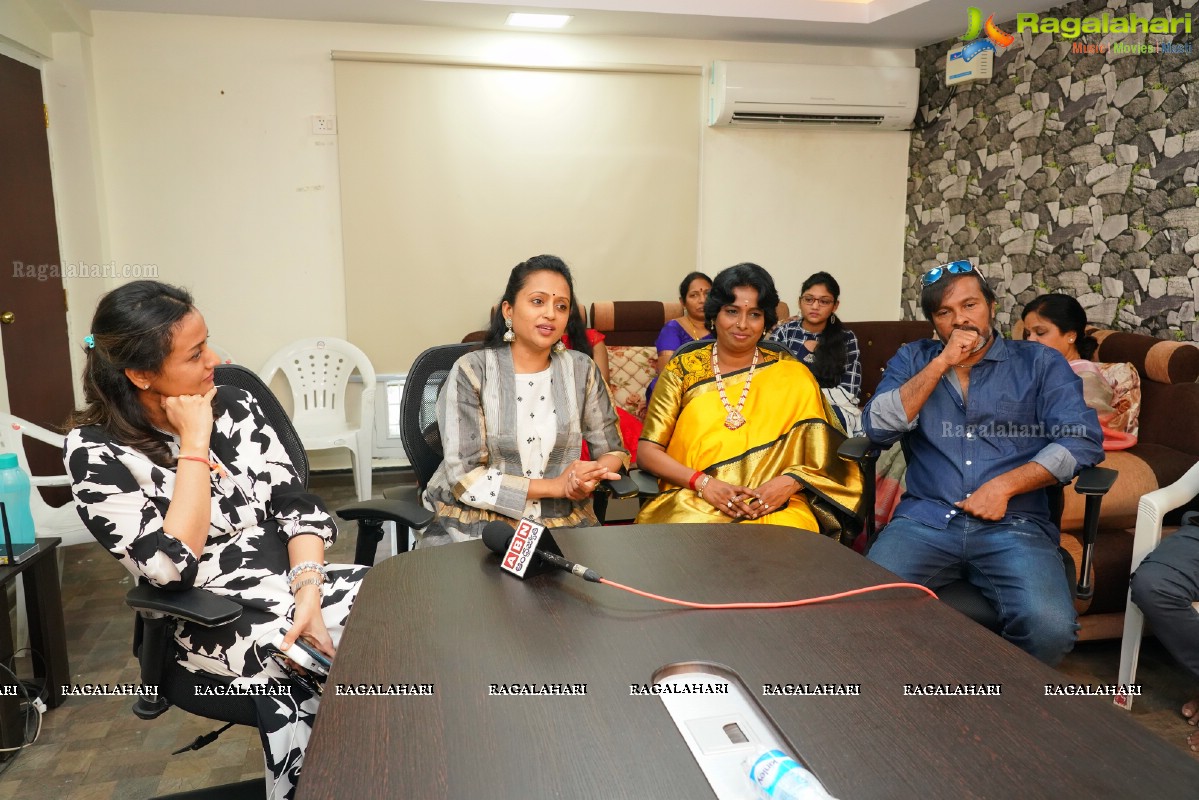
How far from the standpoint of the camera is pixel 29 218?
3.85 m

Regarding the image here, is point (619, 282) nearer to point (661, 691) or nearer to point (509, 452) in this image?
point (509, 452)

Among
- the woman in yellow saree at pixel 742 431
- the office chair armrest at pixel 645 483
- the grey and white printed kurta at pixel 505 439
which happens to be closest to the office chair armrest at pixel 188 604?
the grey and white printed kurta at pixel 505 439

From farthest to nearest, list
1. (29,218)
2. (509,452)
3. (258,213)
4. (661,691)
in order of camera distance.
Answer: (258,213), (29,218), (509,452), (661,691)

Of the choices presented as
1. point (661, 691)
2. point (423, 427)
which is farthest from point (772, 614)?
point (423, 427)

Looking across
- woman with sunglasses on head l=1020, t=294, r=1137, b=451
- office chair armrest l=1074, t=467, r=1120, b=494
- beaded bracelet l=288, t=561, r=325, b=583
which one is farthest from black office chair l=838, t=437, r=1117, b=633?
beaded bracelet l=288, t=561, r=325, b=583

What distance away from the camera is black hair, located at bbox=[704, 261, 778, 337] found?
249cm

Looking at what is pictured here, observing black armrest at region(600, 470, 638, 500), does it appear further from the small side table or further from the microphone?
the small side table

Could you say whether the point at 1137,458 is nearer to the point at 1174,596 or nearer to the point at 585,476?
the point at 1174,596

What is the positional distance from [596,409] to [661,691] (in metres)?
1.34

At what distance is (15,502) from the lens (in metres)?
2.45

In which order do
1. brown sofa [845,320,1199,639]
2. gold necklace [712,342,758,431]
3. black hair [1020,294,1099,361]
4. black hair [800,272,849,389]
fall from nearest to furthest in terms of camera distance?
1. gold necklace [712,342,758,431]
2. brown sofa [845,320,1199,639]
3. black hair [1020,294,1099,361]
4. black hair [800,272,849,389]

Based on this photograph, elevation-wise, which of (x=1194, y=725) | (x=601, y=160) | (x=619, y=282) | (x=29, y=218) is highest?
(x=601, y=160)

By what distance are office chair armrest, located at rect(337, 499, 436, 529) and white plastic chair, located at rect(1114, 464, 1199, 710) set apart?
1.94 metres

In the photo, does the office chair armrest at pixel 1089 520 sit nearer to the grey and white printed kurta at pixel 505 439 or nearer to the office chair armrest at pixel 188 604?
the grey and white printed kurta at pixel 505 439
